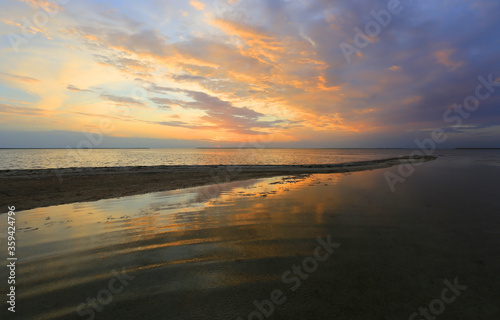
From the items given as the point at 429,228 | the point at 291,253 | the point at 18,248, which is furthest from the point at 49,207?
the point at 429,228

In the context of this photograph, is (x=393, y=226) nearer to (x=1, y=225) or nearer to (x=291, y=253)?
(x=291, y=253)

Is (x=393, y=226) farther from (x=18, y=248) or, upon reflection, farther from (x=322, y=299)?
(x=18, y=248)

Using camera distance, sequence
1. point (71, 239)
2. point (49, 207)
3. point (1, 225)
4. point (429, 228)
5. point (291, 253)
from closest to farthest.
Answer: point (291, 253), point (71, 239), point (429, 228), point (1, 225), point (49, 207)

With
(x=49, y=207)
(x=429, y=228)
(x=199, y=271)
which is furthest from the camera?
(x=49, y=207)

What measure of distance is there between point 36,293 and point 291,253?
215 inches

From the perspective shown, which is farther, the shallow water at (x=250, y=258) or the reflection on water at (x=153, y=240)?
the reflection on water at (x=153, y=240)

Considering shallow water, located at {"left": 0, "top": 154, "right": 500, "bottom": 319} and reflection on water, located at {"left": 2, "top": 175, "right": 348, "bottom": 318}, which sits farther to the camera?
reflection on water, located at {"left": 2, "top": 175, "right": 348, "bottom": 318}

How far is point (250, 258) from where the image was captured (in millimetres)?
5699

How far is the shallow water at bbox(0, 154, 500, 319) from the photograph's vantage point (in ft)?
12.8

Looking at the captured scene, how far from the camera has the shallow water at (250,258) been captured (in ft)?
12.8

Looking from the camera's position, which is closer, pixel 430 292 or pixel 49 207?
pixel 430 292

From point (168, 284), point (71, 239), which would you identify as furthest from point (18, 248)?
point (168, 284)

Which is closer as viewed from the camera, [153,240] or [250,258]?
[250,258]

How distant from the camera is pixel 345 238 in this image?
22.8 ft
